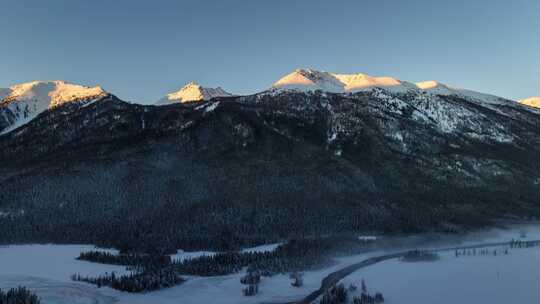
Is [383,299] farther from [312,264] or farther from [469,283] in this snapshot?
[312,264]

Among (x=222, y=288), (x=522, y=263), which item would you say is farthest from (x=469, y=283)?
(x=222, y=288)

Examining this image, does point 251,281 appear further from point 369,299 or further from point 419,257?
point 419,257

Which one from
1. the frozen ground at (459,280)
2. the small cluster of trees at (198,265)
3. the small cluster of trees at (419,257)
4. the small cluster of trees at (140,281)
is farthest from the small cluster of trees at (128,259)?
the small cluster of trees at (419,257)

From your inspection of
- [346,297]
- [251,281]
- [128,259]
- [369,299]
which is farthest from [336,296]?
[128,259]

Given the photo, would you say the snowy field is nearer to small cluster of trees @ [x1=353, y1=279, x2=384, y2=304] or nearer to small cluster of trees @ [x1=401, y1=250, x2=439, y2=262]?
small cluster of trees @ [x1=353, y1=279, x2=384, y2=304]

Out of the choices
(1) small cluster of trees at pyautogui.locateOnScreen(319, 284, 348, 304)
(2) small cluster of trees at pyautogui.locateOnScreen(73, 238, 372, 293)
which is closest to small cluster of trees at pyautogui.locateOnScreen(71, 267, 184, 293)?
(2) small cluster of trees at pyautogui.locateOnScreen(73, 238, 372, 293)

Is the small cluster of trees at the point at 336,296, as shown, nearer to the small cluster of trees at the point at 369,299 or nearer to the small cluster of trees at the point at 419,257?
the small cluster of trees at the point at 369,299
